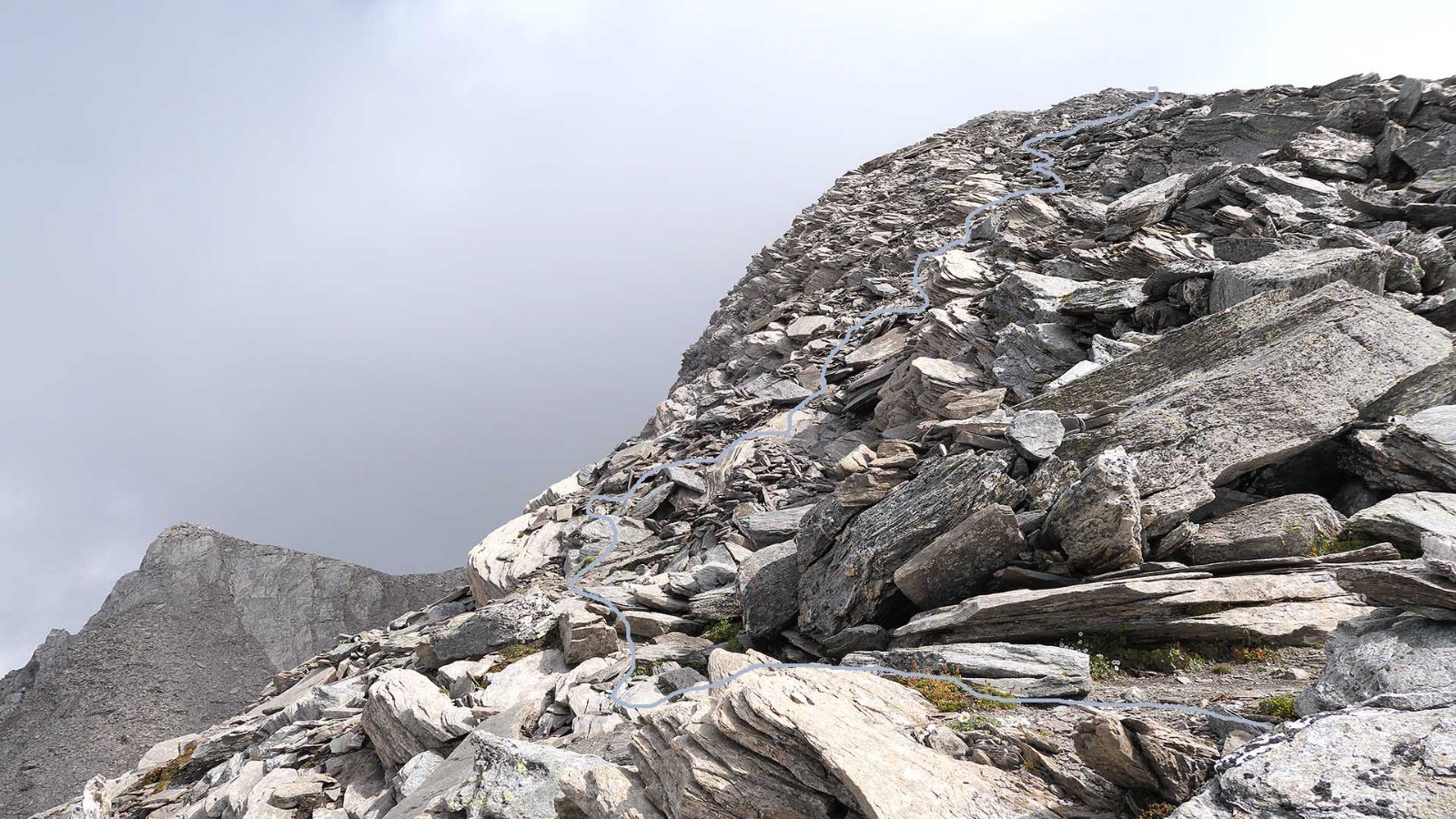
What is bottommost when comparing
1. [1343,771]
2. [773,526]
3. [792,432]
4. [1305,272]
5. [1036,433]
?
[1343,771]

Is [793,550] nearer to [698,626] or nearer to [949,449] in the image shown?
[698,626]

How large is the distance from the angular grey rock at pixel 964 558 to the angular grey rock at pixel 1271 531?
3.26 metres

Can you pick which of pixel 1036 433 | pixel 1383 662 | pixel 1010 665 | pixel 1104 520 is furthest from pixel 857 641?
pixel 1383 662

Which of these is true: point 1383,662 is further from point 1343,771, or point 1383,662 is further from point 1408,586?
point 1343,771

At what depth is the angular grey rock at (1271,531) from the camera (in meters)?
12.4

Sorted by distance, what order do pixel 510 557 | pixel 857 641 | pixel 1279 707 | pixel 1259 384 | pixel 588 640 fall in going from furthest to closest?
pixel 510 557
pixel 588 640
pixel 1259 384
pixel 857 641
pixel 1279 707

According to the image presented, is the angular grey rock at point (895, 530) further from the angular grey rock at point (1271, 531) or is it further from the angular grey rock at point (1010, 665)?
the angular grey rock at point (1271, 531)

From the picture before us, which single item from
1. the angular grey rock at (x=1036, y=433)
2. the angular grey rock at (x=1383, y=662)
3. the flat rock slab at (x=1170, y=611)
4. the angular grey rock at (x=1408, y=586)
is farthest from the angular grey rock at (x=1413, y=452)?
the angular grey rock at (x=1408, y=586)

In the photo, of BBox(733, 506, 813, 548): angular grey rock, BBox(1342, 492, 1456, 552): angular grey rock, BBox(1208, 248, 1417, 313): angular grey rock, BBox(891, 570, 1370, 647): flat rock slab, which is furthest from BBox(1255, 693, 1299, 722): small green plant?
BBox(733, 506, 813, 548): angular grey rock

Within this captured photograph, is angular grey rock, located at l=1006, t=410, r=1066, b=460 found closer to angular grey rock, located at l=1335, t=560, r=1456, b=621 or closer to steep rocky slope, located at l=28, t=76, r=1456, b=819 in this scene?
steep rocky slope, located at l=28, t=76, r=1456, b=819

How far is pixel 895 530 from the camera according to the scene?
15.2 m

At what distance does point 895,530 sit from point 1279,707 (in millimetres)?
7487

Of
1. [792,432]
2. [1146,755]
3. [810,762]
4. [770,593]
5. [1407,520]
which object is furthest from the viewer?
[792,432]

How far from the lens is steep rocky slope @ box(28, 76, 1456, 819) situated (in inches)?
316
